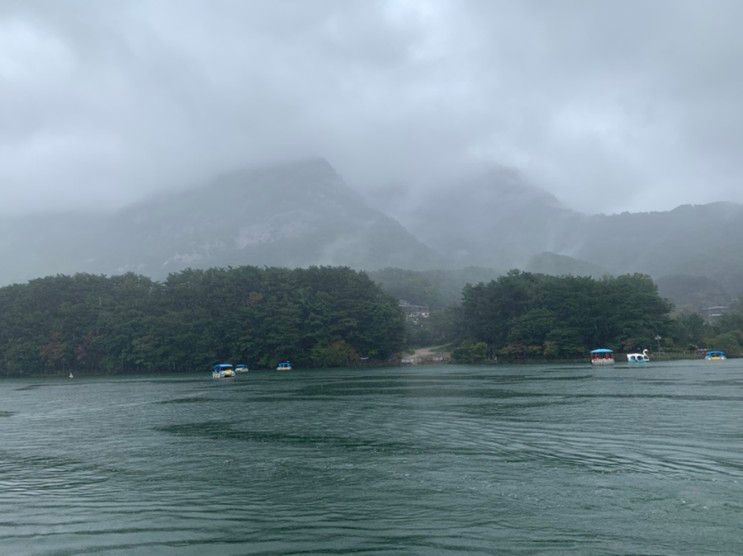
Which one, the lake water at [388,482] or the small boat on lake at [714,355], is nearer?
the lake water at [388,482]

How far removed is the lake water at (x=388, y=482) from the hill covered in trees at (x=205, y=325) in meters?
62.4

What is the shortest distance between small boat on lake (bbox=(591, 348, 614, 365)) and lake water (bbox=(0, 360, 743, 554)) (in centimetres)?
4644

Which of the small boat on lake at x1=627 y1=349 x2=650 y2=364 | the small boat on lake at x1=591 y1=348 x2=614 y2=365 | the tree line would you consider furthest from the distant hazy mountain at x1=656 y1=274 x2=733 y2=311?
the small boat on lake at x1=627 y1=349 x2=650 y2=364

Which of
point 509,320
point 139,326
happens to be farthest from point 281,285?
point 509,320

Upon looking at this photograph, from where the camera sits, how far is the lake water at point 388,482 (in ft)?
34.6

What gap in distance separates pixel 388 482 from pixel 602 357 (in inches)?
2814

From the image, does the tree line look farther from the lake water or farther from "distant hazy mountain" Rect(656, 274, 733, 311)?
"distant hazy mountain" Rect(656, 274, 733, 311)

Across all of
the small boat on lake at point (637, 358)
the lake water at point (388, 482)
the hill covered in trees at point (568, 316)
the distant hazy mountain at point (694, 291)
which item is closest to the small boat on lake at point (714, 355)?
the hill covered in trees at point (568, 316)

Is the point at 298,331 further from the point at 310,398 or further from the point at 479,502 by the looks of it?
the point at 479,502

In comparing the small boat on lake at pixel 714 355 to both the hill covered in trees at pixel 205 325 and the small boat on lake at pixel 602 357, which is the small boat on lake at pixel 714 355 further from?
the hill covered in trees at pixel 205 325

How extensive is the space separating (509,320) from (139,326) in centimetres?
5195

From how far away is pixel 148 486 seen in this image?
14.7m

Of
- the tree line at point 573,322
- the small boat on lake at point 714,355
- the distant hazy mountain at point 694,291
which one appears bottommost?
the small boat on lake at point 714,355

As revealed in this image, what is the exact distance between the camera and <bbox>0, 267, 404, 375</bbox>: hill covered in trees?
90750 mm
